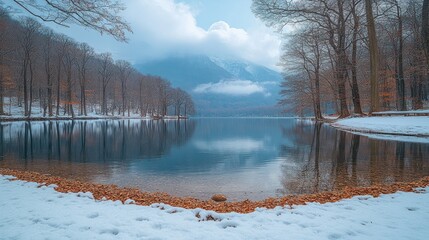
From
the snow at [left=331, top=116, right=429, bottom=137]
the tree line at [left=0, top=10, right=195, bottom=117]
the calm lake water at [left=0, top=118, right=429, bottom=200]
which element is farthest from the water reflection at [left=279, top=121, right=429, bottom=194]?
the tree line at [left=0, top=10, right=195, bottom=117]

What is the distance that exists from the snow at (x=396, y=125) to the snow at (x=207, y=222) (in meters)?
15.4

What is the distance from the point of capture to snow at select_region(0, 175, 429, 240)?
3.90m

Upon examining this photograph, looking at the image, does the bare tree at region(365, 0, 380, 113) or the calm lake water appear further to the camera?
the bare tree at region(365, 0, 380, 113)

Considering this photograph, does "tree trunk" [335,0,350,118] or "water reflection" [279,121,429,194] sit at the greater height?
"tree trunk" [335,0,350,118]

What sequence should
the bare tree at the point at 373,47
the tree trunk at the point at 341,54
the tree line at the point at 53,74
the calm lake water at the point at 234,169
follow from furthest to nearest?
the tree line at the point at 53,74 → the tree trunk at the point at 341,54 → the bare tree at the point at 373,47 → the calm lake water at the point at 234,169

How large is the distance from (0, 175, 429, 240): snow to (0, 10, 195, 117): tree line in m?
19.9

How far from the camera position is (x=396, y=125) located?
19.4m

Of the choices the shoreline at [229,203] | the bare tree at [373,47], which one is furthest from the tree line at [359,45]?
the shoreline at [229,203]

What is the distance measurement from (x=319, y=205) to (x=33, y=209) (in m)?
5.45

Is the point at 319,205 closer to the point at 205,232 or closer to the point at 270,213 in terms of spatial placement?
the point at 270,213

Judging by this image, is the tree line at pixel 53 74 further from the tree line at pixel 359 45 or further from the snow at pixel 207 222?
the tree line at pixel 359 45

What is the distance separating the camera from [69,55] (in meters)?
53.8

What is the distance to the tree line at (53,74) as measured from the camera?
41812 millimetres

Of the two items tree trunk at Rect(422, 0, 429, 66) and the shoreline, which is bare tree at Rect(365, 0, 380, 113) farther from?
the shoreline
